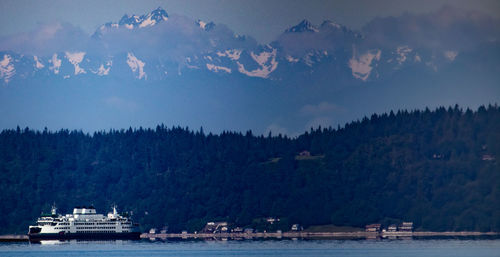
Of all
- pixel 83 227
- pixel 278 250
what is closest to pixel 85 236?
pixel 83 227

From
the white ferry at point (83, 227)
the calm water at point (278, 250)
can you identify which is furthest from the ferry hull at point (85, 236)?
the calm water at point (278, 250)

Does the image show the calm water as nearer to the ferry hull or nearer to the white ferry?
the ferry hull

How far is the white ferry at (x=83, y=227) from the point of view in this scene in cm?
18875

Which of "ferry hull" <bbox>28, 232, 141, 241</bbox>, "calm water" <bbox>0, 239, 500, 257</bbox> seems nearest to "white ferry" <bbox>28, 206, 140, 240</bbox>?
"ferry hull" <bbox>28, 232, 141, 241</bbox>

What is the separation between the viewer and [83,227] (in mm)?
192750

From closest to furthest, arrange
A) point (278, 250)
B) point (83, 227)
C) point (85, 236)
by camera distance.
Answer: point (278, 250)
point (85, 236)
point (83, 227)

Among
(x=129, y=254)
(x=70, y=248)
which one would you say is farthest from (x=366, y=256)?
(x=70, y=248)

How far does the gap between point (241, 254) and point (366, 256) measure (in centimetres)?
1544

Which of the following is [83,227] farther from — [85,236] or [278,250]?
[278,250]

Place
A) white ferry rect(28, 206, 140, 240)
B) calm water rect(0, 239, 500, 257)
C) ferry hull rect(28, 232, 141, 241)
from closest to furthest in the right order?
calm water rect(0, 239, 500, 257) → ferry hull rect(28, 232, 141, 241) → white ferry rect(28, 206, 140, 240)

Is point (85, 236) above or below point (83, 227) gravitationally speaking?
below

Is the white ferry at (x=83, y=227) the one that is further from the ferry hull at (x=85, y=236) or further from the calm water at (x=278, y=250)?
the calm water at (x=278, y=250)

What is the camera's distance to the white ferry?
619ft

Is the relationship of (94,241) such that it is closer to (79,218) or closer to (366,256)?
(79,218)
